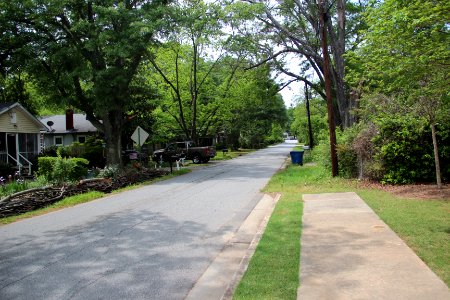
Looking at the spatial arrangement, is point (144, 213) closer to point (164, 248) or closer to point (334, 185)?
point (164, 248)

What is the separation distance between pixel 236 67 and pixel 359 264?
105 ft

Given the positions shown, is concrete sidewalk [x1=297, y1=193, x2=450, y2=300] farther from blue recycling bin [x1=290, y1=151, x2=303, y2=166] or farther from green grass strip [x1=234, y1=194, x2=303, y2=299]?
blue recycling bin [x1=290, y1=151, x2=303, y2=166]

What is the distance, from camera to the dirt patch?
35.8 ft

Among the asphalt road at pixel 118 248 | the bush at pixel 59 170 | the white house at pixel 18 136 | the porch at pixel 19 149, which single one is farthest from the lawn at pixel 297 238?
the white house at pixel 18 136

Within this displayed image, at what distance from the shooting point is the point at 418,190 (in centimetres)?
1206

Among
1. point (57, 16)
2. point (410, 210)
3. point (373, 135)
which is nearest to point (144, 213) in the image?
point (410, 210)

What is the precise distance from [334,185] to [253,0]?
17535 mm

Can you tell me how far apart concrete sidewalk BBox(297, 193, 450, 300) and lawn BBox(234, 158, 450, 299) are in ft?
0.51

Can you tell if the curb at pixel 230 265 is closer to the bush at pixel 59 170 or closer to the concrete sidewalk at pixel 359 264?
the concrete sidewalk at pixel 359 264

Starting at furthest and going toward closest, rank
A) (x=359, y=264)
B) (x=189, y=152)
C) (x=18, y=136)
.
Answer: (x=189, y=152), (x=18, y=136), (x=359, y=264)

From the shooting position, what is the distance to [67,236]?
8219 millimetres

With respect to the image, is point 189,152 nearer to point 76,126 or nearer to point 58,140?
point 76,126

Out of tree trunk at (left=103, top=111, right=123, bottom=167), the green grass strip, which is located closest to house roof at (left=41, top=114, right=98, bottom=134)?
tree trunk at (left=103, top=111, right=123, bottom=167)

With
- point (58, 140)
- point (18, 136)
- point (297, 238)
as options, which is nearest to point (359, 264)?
point (297, 238)
